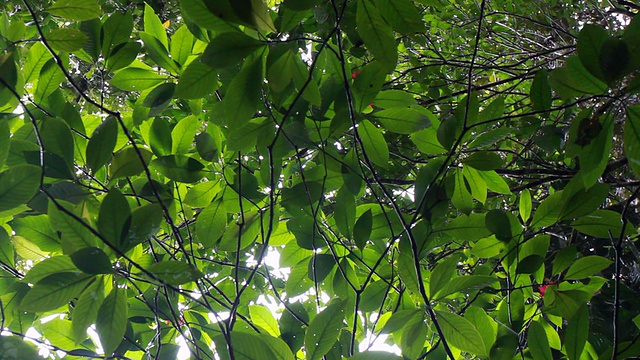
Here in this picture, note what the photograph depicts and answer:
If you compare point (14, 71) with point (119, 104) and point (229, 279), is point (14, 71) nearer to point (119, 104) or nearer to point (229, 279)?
point (229, 279)

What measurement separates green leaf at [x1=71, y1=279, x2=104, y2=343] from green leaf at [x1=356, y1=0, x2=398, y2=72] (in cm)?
61

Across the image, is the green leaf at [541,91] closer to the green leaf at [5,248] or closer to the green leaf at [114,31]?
the green leaf at [114,31]

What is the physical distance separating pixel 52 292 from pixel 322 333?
18.6 inches

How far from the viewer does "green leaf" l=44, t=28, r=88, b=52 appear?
901 mm

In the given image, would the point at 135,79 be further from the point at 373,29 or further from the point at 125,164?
the point at 373,29

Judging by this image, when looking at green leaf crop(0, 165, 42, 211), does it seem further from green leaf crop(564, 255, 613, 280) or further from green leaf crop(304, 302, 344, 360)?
green leaf crop(564, 255, 613, 280)

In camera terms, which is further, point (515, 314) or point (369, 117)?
point (515, 314)

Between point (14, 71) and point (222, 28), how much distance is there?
382 millimetres

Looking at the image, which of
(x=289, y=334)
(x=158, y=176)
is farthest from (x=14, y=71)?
(x=289, y=334)

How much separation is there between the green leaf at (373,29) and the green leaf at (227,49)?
0.56 feet

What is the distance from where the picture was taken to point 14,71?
2.82ft

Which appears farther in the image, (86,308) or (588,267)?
(588,267)

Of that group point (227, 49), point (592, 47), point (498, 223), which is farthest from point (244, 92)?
point (498, 223)

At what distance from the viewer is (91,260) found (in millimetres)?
727
